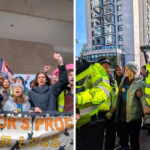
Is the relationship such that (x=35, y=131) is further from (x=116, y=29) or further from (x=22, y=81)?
(x=116, y=29)

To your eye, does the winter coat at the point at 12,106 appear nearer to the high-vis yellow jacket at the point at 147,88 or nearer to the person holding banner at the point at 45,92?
the person holding banner at the point at 45,92

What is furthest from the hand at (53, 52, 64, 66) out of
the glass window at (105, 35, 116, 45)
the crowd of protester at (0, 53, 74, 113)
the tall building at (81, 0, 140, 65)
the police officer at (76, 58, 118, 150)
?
the glass window at (105, 35, 116, 45)

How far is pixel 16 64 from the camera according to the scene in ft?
8.79

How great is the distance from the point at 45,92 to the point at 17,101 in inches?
9.0

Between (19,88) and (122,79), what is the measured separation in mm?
947

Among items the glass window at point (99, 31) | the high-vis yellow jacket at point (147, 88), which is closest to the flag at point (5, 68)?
the glass window at point (99, 31)

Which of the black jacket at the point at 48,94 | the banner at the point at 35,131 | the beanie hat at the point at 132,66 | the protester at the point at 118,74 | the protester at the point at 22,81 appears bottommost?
the banner at the point at 35,131

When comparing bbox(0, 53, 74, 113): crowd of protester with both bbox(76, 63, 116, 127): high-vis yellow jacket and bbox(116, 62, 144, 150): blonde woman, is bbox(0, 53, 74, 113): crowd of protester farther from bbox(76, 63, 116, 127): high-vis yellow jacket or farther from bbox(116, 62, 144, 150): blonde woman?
bbox(116, 62, 144, 150): blonde woman

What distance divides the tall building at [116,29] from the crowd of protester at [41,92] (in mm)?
386

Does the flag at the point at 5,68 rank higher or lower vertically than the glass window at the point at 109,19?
lower

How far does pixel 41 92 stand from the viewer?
8.88 ft

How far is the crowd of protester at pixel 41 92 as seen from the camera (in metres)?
2.68

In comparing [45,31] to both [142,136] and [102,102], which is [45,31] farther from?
[142,136]

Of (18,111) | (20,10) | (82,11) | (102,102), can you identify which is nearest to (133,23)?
(82,11)
